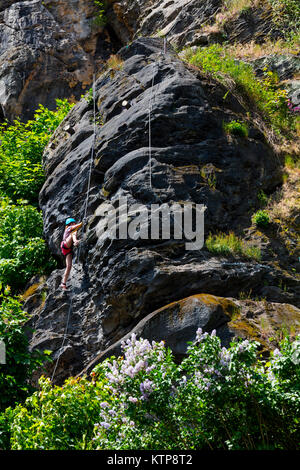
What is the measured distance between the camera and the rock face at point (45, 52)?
63.6 ft

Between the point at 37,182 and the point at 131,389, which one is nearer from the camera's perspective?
the point at 131,389

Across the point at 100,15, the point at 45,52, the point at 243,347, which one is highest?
the point at 100,15

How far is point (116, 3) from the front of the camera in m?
21.5

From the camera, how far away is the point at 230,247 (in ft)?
31.1

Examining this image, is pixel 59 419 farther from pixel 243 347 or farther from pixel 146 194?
pixel 146 194

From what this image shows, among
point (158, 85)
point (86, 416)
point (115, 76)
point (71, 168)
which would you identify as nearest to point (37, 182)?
point (71, 168)

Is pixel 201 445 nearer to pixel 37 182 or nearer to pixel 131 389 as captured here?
pixel 131 389

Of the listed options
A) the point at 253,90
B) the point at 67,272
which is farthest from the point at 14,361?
the point at 253,90

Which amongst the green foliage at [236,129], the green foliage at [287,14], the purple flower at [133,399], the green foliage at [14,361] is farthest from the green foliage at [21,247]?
the green foliage at [287,14]

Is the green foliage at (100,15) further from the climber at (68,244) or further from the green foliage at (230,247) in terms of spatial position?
the green foliage at (230,247)

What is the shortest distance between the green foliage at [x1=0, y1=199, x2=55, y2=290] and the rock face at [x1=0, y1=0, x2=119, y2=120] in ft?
24.4

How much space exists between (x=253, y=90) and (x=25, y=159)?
622cm

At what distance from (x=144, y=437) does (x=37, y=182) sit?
9.71 m

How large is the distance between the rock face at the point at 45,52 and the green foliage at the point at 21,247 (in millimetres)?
7432
